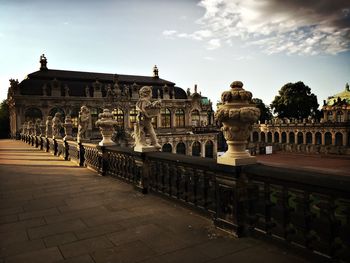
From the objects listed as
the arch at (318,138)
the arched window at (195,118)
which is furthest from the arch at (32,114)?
the arch at (318,138)

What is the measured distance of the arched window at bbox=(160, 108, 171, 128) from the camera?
6053cm

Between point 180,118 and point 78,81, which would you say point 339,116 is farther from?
point 78,81

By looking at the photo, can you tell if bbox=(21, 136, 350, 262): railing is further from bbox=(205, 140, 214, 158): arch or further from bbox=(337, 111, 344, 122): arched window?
bbox=(337, 111, 344, 122): arched window

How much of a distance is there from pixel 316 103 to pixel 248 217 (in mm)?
68043

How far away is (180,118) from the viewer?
63250 mm

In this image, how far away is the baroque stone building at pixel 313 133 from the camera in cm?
5384

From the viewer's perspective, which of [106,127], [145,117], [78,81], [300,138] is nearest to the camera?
[145,117]

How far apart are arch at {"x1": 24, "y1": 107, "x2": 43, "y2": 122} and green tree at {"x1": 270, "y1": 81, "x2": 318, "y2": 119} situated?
167 feet

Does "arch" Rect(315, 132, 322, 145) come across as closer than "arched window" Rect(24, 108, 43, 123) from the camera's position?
No

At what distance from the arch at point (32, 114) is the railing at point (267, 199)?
44.6 m

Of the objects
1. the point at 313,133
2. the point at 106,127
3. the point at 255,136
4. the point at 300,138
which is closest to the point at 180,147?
the point at 255,136

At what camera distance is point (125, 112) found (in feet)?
182

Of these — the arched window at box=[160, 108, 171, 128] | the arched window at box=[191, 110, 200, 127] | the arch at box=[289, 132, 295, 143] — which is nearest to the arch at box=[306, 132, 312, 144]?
the arch at box=[289, 132, 295, 143]

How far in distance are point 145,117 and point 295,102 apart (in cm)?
6335
